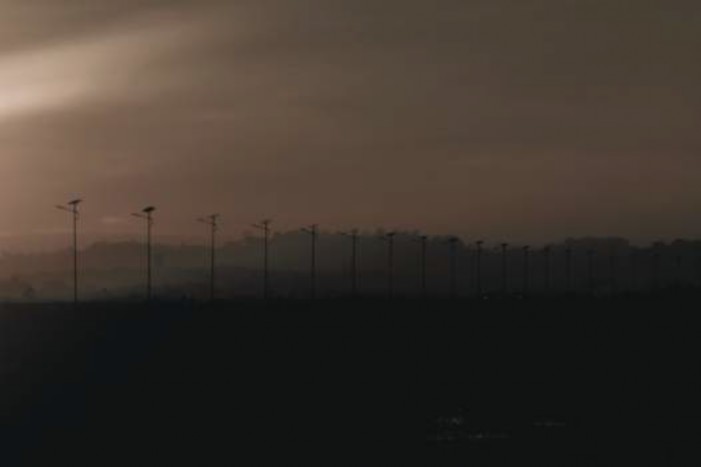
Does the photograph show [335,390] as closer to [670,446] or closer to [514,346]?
[670,446]

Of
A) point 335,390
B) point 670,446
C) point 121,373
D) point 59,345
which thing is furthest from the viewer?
point 59,345

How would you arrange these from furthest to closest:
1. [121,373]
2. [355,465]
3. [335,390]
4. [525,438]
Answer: [121,373], [335,390], [525,438], [355,465]

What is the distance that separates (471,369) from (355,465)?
208 feet

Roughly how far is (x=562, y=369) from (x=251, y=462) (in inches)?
2497

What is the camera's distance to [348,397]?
10112 centimetres

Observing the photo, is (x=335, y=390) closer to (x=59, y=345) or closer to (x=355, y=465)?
(x=355, y=465)

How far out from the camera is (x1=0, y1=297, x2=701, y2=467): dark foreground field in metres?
71.5

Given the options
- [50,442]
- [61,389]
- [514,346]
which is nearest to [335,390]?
[61,389]

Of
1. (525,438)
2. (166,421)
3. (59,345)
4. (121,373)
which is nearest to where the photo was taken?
(525,438)

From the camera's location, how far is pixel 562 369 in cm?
12650

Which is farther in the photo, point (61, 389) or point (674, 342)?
point (674, 342)

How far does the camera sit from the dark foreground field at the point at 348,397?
71.5 meters

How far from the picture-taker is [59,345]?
155750 mm

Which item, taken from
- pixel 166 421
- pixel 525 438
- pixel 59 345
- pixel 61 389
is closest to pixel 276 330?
pixel 59 345
